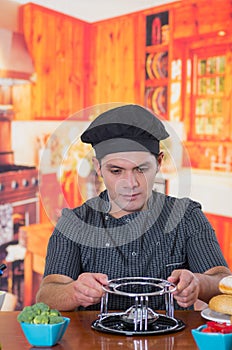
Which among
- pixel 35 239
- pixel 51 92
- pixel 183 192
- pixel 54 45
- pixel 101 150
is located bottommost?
pixel 35 239

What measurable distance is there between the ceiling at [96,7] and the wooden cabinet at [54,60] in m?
0.04

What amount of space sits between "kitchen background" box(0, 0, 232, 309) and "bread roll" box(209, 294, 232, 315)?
2.23 m

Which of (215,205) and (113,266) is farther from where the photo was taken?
(215,205)

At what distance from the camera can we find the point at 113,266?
169 centimetres

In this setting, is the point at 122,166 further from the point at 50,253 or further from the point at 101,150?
the point at 50,253

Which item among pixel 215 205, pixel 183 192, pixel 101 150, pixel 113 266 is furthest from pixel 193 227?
pixel 215 205

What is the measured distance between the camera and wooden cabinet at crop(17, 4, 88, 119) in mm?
3740

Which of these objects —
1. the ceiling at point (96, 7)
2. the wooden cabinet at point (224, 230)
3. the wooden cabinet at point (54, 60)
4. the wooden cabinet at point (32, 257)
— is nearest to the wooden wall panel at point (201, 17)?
the ceiling at point (96, 7)

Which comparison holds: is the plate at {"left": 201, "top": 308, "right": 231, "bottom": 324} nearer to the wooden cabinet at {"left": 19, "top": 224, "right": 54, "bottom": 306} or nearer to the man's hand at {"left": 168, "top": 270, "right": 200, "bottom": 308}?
the man's hand at {"left": 168, "top": 270, "right": 200, "bottom": 308}

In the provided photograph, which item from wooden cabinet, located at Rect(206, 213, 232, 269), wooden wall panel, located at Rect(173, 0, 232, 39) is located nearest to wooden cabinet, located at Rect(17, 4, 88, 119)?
wooden wall panel, located at Rect(173, 0, 232, 39)

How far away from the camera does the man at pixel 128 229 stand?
157cm

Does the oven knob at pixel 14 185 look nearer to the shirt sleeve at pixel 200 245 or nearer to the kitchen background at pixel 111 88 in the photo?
the kitchen background at pixel 111 88

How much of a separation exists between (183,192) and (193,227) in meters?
0.11

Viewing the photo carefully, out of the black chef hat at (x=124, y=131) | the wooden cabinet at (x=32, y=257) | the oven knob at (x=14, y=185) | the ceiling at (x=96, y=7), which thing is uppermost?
the ceiling at (x=96, y=7)
